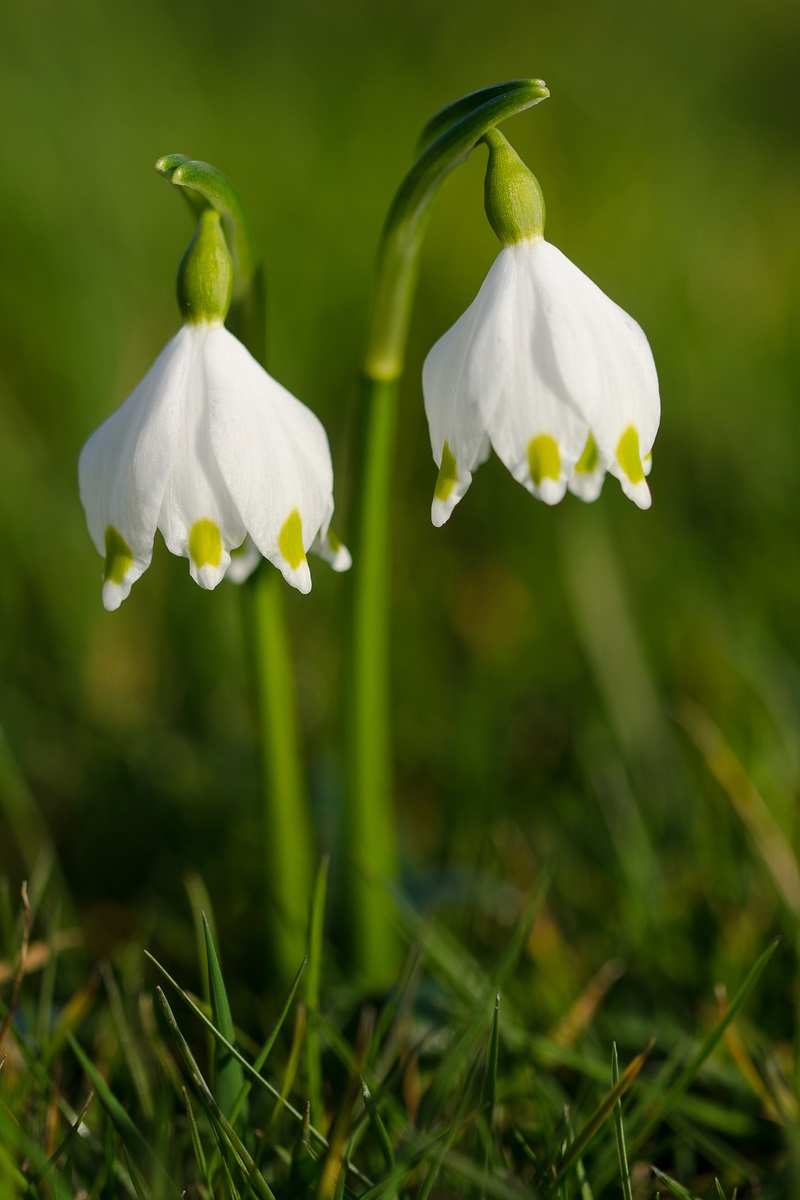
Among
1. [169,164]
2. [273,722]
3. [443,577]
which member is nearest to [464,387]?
[169,164]

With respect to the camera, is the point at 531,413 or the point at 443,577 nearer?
the point at 531,413

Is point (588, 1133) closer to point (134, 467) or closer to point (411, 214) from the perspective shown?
point (134, 467)

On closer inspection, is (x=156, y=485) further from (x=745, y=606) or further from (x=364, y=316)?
(x=364, y=316)

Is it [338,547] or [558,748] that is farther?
[558,748]

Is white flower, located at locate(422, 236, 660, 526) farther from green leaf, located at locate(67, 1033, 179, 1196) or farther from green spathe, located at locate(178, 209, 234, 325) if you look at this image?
green leaf, located at locate(67, 1033, 179, 1196)

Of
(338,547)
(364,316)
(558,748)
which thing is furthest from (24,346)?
(338,547)

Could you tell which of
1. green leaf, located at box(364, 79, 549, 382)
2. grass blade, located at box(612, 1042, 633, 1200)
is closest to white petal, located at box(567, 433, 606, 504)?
green leaf, located at box(364, 79, 549, 382)
